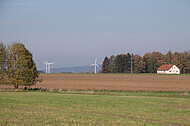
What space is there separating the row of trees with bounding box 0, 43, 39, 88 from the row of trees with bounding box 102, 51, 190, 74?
3866 inches

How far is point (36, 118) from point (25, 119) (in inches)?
25.5

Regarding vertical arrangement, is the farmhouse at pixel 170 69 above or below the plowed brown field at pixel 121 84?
above

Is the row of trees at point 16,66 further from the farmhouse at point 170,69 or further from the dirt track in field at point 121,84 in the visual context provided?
the farmhouse at point 170,69

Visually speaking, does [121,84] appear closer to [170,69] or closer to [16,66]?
[16,66]

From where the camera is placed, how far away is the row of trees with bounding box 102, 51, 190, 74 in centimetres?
13625

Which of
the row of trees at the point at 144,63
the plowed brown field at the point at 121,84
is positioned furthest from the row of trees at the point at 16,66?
the row of trees at the point at 144,63

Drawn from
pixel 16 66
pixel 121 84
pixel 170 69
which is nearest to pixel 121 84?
pixel 121 84

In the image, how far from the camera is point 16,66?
139 feet

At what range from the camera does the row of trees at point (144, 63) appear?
13625 centimetres

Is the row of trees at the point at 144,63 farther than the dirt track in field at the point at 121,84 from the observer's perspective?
Yes

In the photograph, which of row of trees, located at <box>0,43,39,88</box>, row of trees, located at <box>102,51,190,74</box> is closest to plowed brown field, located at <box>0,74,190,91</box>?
row of trees, located at <box>0,43,39,88</box>

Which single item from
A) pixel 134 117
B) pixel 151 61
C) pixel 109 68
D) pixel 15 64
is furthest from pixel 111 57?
pixel 134 117

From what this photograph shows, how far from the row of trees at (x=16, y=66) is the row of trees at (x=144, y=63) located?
3866 inches

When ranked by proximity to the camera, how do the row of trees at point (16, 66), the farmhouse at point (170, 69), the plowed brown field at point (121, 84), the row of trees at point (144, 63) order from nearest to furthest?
the row of trees at point (16, 66), the plowed brown field at point (121, 84), the farmhouse at point (170, 69), the row of trees at point (144, 63)
